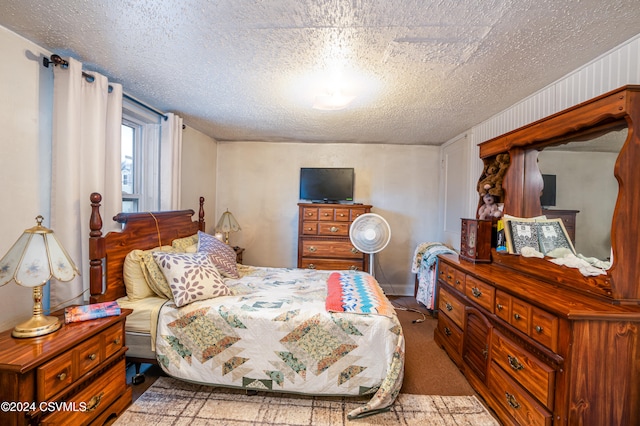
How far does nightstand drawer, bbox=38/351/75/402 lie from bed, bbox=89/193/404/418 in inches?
22.8

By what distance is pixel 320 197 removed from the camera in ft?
14.1

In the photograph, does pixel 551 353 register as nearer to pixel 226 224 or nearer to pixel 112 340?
pixel 112 340

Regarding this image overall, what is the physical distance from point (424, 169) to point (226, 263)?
3.30 metres

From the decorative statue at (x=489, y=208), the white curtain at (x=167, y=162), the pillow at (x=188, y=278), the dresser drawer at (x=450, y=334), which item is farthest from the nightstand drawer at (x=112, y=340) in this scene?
the decorative statue at (x=489, y=208)

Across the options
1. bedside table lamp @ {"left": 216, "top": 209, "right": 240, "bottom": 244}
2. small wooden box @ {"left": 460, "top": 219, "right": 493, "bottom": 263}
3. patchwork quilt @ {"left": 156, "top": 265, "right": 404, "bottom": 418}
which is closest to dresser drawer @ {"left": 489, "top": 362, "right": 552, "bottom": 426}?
patchwork quilt @ {"left": 156, "top": 265, "right": 404, "bottom": 418}

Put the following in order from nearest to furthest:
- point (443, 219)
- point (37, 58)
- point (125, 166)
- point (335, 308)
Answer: point (37, 58) → point (335, 308) → point (125, 166) → point (443, 219)

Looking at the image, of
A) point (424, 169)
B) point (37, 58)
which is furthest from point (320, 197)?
point (37, 58)

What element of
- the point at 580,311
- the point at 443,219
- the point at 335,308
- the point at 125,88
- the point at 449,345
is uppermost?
the point at 125,88

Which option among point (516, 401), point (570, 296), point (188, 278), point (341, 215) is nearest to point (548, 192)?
point (570, 296)

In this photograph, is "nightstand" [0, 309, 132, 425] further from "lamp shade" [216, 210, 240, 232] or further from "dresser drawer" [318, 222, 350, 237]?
"dresser drawer" [318, 222, 350, 237]

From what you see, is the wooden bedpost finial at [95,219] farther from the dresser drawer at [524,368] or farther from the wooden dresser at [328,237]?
the dresser drawer at [524,368]

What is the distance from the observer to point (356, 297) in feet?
6.88

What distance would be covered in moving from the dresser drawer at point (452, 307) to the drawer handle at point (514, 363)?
601 millimetres

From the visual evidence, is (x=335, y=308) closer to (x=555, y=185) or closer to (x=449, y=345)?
(x=449, y=345)
